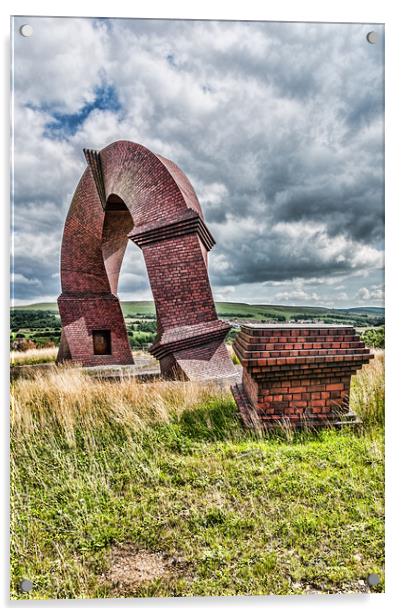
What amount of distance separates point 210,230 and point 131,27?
6.60ft

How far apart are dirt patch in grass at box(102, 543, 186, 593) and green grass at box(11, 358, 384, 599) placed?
0.11 feet

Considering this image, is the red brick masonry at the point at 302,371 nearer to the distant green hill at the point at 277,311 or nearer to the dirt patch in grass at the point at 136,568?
the distant green hill at the point at 277,311

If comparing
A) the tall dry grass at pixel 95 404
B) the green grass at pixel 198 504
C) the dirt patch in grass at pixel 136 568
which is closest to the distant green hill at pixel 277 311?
the green grass at pixel 198 504

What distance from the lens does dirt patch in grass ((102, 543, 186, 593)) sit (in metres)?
3.01

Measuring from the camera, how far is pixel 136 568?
9.87ft

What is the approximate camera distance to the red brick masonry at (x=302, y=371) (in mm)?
3527

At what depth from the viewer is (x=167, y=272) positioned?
4.97m

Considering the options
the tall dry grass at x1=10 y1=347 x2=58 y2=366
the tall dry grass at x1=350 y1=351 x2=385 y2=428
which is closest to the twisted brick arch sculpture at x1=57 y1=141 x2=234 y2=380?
the tall dry grass at x1=10 y1=347 x2=58 y2=366

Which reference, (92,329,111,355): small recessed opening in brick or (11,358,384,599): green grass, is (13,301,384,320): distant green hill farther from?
(92,329,111,355): small recessed opening in brick

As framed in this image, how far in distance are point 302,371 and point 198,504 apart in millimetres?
1327

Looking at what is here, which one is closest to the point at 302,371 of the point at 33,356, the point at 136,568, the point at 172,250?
the point at 136,568

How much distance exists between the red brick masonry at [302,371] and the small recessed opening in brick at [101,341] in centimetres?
515

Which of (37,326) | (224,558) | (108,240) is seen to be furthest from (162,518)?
(108,240)

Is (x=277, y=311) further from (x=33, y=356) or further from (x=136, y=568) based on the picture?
(x=33, y=356)
